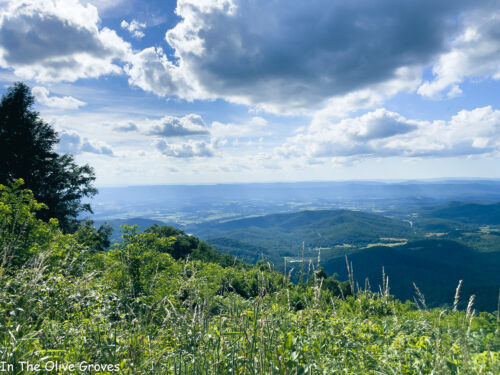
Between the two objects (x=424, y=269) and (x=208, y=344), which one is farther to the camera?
(x=424, y=269)

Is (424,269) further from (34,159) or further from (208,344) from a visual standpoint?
(208,344)

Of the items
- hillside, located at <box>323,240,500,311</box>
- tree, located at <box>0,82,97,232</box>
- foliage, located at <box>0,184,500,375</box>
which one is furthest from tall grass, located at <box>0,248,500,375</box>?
hillside, located at <box>323,240,500,311</box>

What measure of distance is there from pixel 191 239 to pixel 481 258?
22037 cm

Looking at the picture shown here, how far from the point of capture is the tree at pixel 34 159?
28281mm

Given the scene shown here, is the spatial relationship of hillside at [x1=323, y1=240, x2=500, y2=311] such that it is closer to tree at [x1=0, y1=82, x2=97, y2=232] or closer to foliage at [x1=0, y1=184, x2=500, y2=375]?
tree at [x1=0, y1=82, x2=97, y2=232]

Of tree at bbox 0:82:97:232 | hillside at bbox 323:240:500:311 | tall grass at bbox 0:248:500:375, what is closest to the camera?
tall grass at bbox 0:248:500:375

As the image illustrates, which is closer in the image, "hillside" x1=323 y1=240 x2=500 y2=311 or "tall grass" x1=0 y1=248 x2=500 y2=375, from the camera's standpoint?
"tall grass" x1=0 y1=248 x2=500 y2=375

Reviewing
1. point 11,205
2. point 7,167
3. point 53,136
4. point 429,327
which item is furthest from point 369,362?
point 53,136

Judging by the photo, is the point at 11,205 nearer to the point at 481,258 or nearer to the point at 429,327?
the point at 429,327

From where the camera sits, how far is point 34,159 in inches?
1145

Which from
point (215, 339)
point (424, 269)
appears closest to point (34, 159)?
point (215, 339)

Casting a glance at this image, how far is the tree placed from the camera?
28.3 m

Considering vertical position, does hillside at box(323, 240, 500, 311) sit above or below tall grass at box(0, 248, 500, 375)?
below

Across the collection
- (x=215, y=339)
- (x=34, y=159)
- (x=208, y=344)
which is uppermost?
(x=34, y=159)
